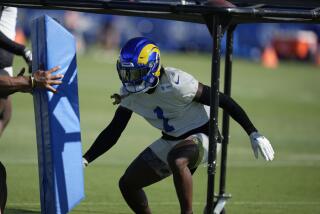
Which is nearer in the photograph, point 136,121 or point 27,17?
point 136,121

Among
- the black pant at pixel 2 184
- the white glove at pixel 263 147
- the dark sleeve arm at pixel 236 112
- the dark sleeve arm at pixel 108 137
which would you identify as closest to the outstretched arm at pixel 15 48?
the dark sleeve arm at pixel 108 137

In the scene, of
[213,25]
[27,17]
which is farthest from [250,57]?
[213,25]

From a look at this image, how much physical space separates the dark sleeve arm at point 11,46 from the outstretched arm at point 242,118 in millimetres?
2401

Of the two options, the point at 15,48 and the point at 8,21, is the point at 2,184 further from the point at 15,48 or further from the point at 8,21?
the point at 8,21

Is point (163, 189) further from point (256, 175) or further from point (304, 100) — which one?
point (304, 100)

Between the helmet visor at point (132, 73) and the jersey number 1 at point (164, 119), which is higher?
the helmet visor at point (132, 73)

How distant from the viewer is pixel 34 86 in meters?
5.80

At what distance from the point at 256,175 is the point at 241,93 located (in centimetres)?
906

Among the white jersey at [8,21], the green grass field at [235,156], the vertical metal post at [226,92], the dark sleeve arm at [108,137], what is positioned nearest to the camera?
the dark sleeve arm at [108,137]

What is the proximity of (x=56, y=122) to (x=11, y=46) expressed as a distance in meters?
2.15

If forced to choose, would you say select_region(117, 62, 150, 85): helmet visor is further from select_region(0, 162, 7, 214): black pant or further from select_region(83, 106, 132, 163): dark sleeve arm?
select_region(0, 162, 7, 214): black pant

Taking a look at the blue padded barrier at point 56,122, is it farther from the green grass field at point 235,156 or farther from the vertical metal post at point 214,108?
the green grass field at point 235,156

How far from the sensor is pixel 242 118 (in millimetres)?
6043

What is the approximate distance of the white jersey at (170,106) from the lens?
6301mm
